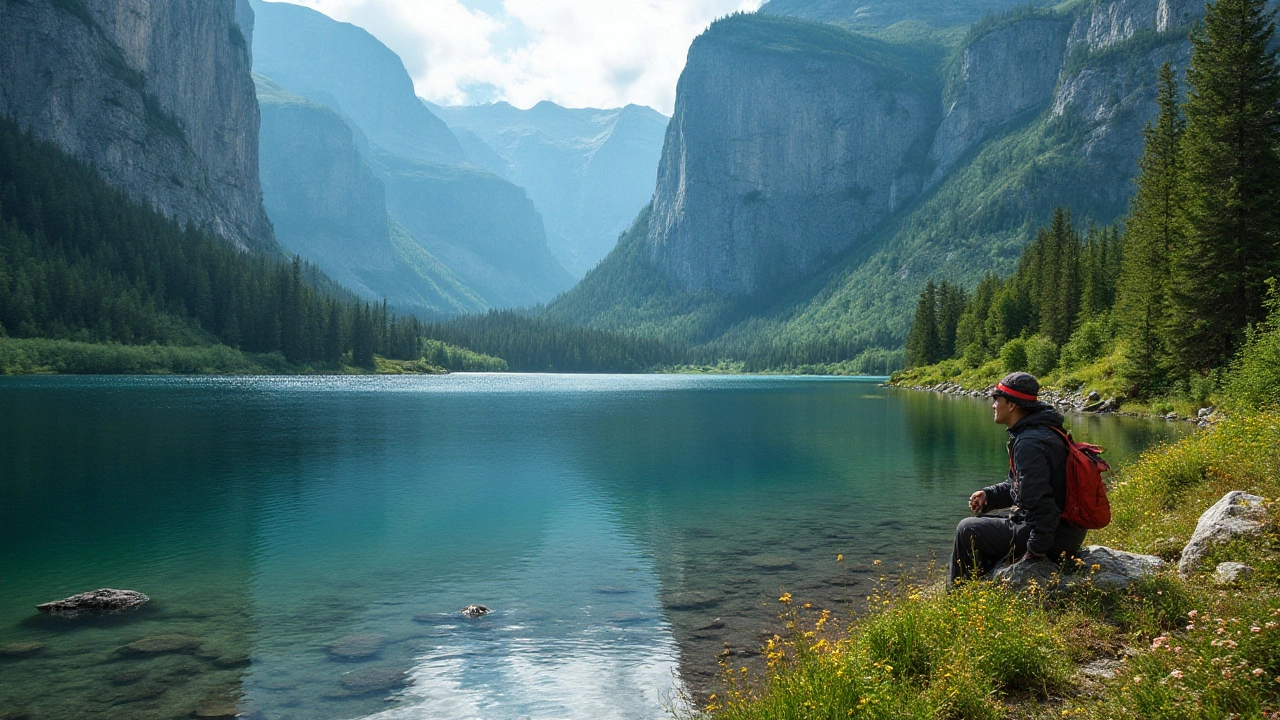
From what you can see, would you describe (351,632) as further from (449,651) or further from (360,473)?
(360,473)

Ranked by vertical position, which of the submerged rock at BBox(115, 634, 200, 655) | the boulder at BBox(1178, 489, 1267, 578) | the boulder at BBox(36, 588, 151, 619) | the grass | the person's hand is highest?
the person's hand

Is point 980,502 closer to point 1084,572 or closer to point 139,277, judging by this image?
point 1084,572

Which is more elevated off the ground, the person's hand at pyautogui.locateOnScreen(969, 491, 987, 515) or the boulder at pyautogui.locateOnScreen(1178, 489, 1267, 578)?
the person's hand at pyautogui.locateOnScreen(969, 491, 987, 515)

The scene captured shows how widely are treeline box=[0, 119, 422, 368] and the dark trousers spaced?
161m

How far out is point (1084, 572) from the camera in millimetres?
10062

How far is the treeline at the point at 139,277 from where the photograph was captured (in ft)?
465

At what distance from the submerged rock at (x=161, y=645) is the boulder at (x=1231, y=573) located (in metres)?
16.1

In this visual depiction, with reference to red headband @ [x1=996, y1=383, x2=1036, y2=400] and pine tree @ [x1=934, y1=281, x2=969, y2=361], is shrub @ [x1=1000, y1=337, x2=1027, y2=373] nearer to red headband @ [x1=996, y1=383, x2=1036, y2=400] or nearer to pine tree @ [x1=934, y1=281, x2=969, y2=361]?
pine tree @ [x1=934, y1=281, x2=969, y2=361]

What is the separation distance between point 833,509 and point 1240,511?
53.8 ft

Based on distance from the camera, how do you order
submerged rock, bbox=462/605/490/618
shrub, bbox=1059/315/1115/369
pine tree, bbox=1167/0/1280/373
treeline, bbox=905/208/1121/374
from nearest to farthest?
submerged rock, bbox=462/605/490/618 → pine tree, bbox=1167/0/1280/373 → shrub, bbox=1059/315/1115/369 → treeline, bbox=905/208/1121/374

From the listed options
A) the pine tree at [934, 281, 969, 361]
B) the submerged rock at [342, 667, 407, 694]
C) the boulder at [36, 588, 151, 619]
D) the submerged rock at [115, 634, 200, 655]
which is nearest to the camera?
the submerged rock at [342, 667, 407, 694]

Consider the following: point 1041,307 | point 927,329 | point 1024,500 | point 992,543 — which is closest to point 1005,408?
point 1024,500

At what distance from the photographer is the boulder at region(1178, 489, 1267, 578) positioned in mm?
10156

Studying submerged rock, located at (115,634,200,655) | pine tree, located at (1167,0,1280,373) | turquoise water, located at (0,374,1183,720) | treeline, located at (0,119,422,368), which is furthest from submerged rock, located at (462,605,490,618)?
treeline, located at (0,119,422,368)
